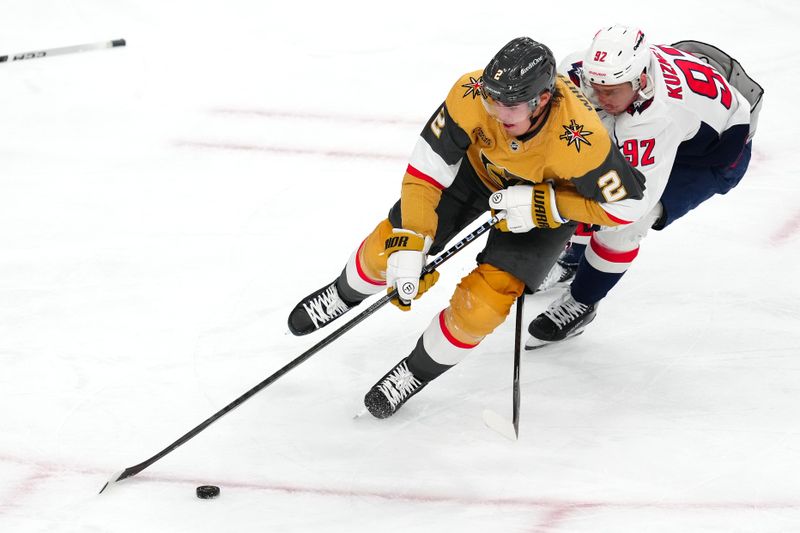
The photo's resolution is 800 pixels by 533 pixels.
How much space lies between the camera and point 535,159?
2.90 metres

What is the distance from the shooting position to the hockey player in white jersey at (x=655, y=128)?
307cm

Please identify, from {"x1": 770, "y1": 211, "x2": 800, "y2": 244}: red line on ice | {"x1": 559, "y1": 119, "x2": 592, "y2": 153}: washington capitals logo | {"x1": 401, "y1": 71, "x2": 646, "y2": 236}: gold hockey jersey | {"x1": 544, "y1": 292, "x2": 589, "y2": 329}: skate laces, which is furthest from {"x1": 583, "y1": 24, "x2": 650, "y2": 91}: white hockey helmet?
{"x1": 770, "y1": 211, "x2": 800, "y2": 244}: red line on ice

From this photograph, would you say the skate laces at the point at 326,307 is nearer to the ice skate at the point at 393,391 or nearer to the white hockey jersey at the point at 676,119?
the ice skate at the point at 393,391

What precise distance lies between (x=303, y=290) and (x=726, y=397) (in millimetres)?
1642

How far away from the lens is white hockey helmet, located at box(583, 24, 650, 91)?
3008 mm

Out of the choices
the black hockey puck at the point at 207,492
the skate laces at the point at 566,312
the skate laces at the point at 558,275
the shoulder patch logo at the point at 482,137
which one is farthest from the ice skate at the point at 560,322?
the black hockey puck at the point at 207,492

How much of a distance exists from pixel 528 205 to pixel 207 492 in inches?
50.1

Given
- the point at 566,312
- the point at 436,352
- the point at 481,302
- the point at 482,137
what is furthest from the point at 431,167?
the point at 566,312

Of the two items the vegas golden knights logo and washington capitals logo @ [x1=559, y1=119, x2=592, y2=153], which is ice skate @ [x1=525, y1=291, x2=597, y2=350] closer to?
the vegas golden knights logo

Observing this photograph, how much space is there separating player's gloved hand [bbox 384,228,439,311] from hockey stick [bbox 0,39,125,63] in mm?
3333

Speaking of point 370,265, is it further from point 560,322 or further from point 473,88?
point 560,322

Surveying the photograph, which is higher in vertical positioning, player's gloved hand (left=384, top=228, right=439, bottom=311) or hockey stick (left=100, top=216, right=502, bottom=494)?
player's gloved hand (left=384, top=228, right=439, bottom=311)

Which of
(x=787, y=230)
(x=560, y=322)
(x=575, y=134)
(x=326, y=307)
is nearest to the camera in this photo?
(x=575, y=134)

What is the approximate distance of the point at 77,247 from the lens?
405 cm
